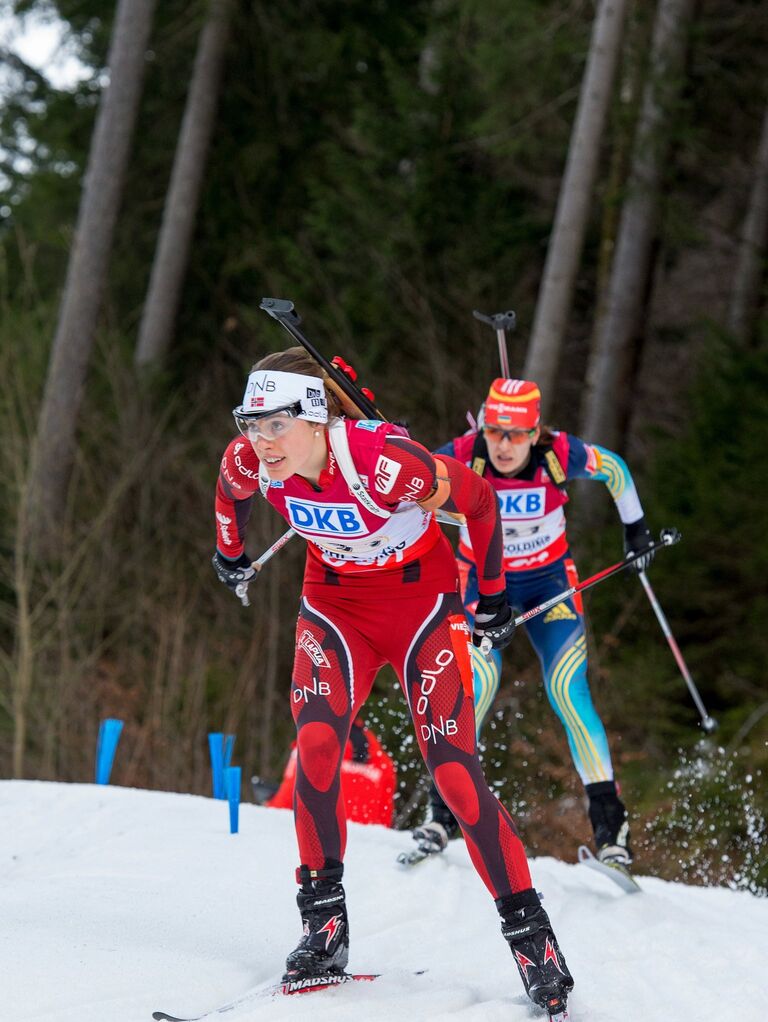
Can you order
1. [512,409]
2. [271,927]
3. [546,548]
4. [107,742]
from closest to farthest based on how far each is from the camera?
1. [271,927]
2. [512,409]
3. [546,548]
4. [107,742]

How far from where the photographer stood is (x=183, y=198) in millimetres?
17297

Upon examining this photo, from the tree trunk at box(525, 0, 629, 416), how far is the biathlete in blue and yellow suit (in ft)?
18.5

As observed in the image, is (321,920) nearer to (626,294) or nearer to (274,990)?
(274,990)

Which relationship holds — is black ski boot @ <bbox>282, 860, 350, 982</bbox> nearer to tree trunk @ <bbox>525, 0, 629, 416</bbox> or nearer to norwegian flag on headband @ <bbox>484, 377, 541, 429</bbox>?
norwegian flag on headband @ <bbox>484, 377, 541, 429</bbox>

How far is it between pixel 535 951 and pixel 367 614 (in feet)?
3.74

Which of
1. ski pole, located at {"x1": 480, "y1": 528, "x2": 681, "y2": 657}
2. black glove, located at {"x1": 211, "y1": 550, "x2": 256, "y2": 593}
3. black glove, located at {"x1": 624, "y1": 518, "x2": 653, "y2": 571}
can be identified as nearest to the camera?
black glove, located at {"x1": 211, "y1": 550, "x2": 256, "y2": 593}

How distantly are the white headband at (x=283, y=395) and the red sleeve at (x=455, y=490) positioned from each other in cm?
25

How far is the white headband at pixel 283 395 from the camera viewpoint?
369cm

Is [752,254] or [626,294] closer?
[626,294]

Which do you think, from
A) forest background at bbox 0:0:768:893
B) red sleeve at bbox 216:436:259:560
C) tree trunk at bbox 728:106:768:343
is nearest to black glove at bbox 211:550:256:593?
red sleeve at bbox 216:436:259:560

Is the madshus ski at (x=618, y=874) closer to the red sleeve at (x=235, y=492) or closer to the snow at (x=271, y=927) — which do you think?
the snow at (x=271, y=927)

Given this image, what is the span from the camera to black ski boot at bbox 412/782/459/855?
574 cm

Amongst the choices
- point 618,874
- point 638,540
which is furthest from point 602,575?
point 618,874

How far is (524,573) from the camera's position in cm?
580
